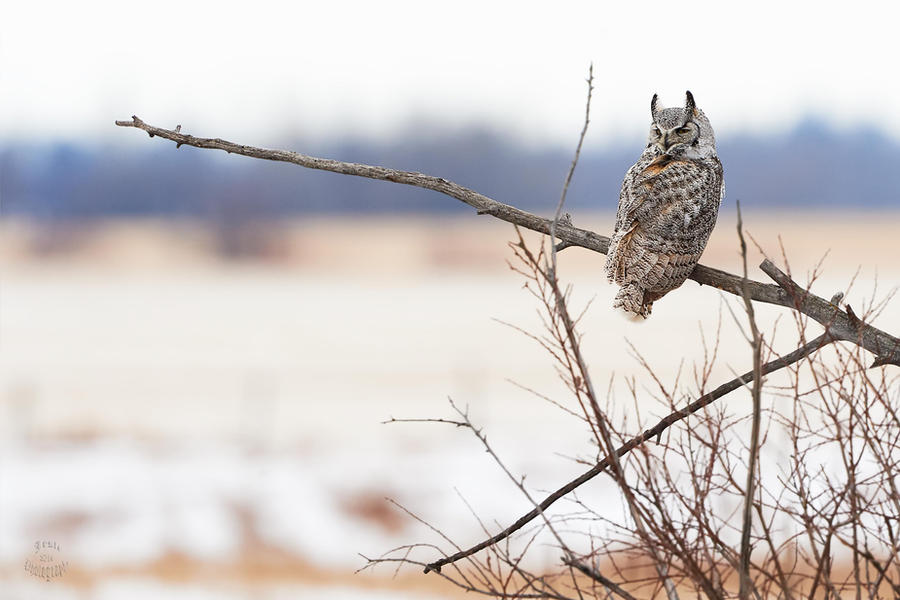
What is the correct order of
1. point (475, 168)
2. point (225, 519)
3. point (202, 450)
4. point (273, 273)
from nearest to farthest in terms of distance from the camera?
point (225, 519)
point (202, 450)
point (475, 168)
point (273, 273)

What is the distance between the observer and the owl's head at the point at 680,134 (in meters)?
4.90

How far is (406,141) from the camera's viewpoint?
5872 cm

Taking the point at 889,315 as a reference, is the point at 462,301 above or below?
below

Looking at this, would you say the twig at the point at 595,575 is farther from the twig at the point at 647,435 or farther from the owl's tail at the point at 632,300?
the owl's tail at the point at 632,300

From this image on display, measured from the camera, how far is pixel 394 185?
2331 inches

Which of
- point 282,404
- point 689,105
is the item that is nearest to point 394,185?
point 282,404

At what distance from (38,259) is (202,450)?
162 feet

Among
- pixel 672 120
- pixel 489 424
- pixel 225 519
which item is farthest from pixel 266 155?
pixel 489 424

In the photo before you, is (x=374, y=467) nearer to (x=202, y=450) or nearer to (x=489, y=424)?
(x=202, y=450)

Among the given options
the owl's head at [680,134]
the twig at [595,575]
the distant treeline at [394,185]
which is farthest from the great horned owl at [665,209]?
the distant treeline at [394,185]

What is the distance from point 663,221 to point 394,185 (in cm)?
5508

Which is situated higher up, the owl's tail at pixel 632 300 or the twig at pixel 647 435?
the owl's tail at pixel 632 300

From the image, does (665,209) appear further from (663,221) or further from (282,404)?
(282,404)

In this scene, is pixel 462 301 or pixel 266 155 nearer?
pixel 266 155
